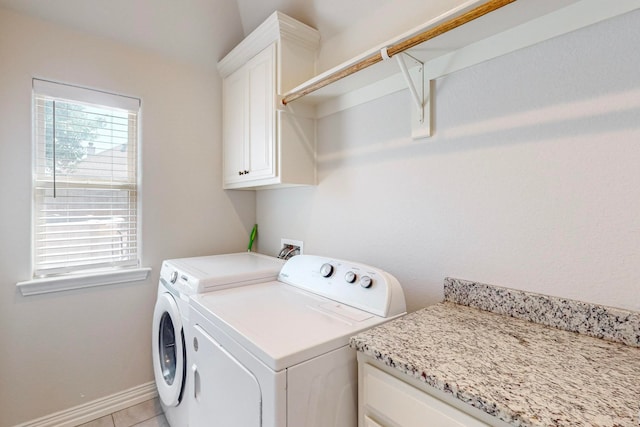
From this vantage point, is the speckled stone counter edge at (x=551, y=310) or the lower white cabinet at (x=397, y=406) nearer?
the lower white cabinet at (x=397, y=406)

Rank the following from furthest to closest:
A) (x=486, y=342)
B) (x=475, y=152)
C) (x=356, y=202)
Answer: (x=356, y=202)
(x=475, y=152)
(x=486, y=342)

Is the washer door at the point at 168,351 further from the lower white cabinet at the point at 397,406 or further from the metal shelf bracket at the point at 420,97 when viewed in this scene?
the metal shelf bracket at the point at 420,97

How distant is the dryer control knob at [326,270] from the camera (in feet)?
4.59

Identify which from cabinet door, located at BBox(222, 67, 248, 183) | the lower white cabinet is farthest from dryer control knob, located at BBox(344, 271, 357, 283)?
cabinet door, located at BBox(222, 67, 248, 183)

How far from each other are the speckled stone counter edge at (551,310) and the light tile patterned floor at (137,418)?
187 centimetres

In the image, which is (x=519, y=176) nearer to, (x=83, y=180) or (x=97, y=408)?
(x=83, y=180)

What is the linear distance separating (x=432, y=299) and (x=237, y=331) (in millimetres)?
827

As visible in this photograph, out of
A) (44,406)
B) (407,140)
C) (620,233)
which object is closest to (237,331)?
(407,140)

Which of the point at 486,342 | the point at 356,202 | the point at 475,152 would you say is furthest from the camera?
the point at 356,202

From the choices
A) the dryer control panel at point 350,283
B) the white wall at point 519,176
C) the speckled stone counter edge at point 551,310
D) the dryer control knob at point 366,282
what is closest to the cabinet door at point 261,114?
the white wall at point 519,176

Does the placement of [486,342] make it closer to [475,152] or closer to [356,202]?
[475,152]

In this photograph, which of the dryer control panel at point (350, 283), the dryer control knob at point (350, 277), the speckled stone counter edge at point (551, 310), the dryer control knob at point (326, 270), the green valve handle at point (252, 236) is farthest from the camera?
the green valve handle at point (252, 236)

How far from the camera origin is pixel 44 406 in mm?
→ 1729

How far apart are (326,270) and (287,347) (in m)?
0.55
